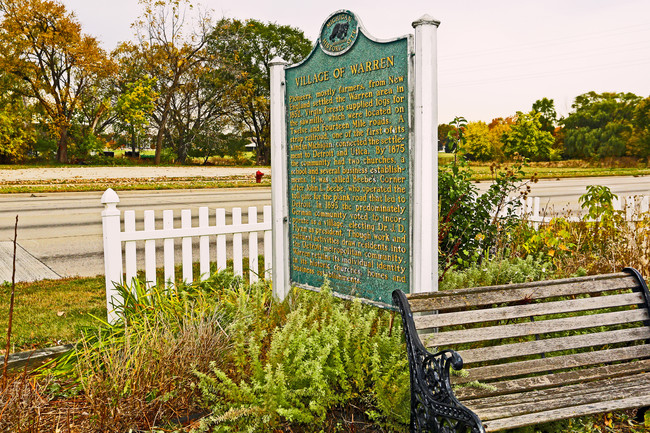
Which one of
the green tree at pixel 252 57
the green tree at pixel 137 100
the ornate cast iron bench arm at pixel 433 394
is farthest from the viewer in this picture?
the green tree at pixel 252 57

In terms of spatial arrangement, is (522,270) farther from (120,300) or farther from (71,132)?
(71,132)

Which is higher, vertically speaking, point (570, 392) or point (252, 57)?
point (252, 57)

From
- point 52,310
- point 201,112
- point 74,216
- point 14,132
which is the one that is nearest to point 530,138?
point 201,112

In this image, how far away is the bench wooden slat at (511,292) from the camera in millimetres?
3561

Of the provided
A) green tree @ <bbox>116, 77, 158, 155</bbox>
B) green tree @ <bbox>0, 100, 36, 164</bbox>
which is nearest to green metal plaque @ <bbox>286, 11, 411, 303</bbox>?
green tree @ <bbox>116, 77, 158, 155</bbox>

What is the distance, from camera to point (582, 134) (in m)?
64.1

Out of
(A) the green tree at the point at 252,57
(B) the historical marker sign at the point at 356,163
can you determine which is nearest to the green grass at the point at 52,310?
(B) the historical marker sign at the point at 356,163

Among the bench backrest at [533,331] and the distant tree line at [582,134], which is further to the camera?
the distant tree line at [582,134]

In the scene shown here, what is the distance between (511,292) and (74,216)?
42.9 ft

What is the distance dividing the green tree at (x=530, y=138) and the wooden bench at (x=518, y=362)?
59.3 m

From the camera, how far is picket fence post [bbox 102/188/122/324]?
5.57 metres

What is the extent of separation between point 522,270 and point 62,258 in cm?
754

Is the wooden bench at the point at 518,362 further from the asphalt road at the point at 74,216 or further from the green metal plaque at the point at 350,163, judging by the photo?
the asphalt road at the point at 74,216

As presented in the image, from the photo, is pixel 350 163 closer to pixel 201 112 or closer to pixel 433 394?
pixel 433 394
